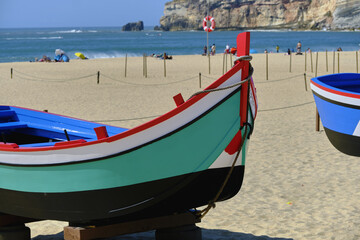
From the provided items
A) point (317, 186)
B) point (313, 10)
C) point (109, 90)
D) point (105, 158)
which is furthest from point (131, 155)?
point (313, 10)

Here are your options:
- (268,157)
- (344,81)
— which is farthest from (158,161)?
(344,81)

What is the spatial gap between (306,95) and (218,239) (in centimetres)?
1280

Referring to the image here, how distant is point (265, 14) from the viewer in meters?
149

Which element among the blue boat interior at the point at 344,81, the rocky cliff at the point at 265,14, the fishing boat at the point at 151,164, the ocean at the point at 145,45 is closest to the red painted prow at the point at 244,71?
the fishing boat at the point at 151,164

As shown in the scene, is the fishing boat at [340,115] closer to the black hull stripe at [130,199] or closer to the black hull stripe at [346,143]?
the black hull stripe at [346,143]

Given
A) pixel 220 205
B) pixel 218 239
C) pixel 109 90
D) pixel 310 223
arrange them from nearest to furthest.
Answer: pixel 218 239 < pixel 310 223 < pixel 220 205 < pixel 109 90

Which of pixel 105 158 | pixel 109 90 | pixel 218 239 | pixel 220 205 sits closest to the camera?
pixel 105 158

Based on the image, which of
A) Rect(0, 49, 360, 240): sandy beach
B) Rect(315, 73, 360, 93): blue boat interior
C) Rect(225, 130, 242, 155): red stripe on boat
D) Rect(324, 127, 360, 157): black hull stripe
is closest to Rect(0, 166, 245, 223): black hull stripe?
Rect(225, 130, 242, 155): red stripe on boat

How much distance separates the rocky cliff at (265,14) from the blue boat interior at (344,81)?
116 metres

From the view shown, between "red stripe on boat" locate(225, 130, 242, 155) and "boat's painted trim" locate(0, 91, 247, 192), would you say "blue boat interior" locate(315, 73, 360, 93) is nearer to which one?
"red stripe on boat" locate(225, 130, 242, 155)

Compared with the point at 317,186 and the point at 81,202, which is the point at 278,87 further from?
the point at 81,202

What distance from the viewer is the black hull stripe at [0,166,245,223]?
4734 millimetres

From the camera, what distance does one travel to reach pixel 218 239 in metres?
5.75

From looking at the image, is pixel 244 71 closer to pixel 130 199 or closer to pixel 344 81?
pixel 130 199
